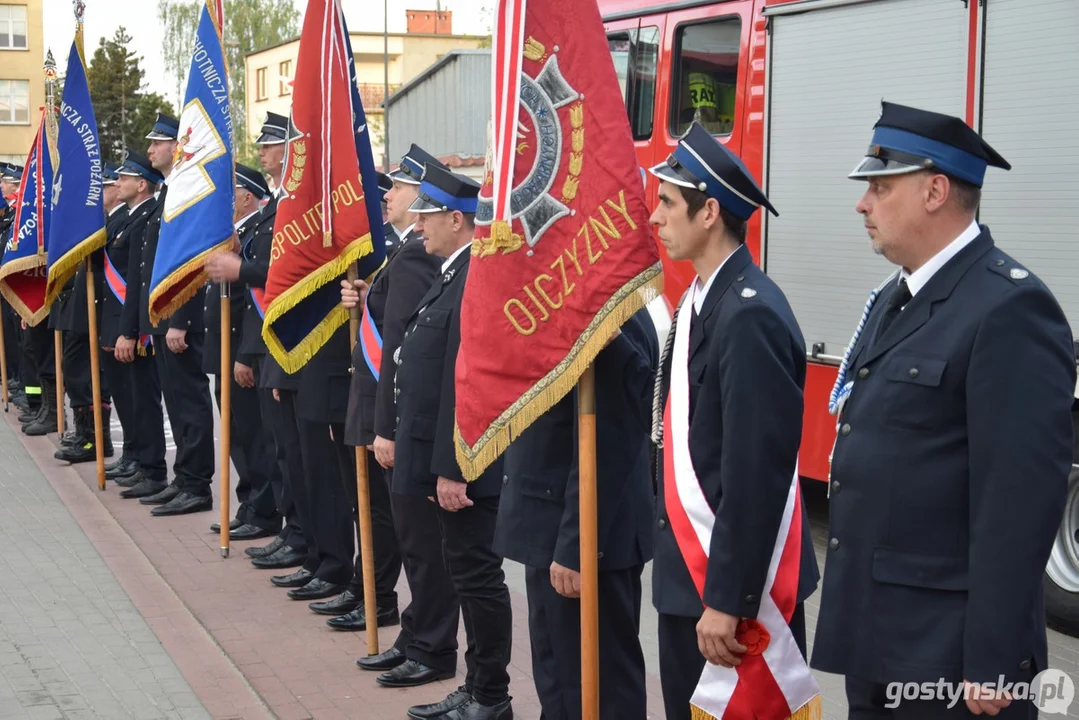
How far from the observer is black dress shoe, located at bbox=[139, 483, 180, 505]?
948 centimetres

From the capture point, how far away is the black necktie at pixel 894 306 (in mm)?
3067

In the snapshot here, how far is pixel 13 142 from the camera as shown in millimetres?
63812

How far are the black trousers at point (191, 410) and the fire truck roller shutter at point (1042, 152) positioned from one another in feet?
17.2

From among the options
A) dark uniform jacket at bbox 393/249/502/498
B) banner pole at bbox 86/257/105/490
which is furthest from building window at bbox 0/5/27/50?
dark uniform jacket at bbox 393/249/502/498

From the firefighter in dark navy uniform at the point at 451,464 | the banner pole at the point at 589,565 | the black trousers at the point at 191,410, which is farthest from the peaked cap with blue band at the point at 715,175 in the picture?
the black trousers at the point at 191,410

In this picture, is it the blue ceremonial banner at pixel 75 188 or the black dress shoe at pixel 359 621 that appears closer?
the black dress shoe at pixel 359 621

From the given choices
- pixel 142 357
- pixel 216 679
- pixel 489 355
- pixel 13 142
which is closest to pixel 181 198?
pixel 142 357

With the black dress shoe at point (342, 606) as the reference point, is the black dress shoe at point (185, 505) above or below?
below

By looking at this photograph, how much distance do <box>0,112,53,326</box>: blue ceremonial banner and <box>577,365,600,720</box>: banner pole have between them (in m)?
8.87

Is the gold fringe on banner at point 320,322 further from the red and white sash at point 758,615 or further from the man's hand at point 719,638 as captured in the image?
the man's hand at point 719,638

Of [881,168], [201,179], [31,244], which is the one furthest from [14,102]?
[881,168]

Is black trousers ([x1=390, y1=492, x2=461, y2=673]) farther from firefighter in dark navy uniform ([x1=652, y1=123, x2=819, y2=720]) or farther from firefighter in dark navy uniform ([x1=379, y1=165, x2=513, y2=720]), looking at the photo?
firefighter in dark navy uniform ([x1=652, y1=123, x2=819, y2=720])

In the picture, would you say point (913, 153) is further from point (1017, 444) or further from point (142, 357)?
point (142, 357)

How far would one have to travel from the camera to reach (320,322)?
6.59m
